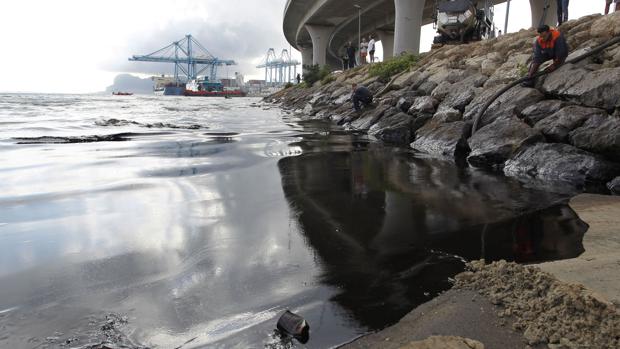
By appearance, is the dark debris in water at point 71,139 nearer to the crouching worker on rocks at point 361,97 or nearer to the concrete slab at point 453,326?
the crouching worker on rocks at point 361,97

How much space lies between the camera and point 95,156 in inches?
328

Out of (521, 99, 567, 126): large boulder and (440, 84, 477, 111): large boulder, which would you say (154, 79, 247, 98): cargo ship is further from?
(521, 99, 567, 126): large boulder

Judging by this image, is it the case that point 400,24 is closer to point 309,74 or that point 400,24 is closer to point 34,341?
point 309,74

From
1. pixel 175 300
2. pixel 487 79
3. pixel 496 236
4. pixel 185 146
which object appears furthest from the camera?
pixel 487 79

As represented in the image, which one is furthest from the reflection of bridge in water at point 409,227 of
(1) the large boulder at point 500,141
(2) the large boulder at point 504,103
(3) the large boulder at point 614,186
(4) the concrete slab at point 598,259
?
(2) the large boulder at point 504,103

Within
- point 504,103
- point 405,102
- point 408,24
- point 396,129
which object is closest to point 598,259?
point 504,103

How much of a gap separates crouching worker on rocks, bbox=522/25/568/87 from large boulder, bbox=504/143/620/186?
2.44 m

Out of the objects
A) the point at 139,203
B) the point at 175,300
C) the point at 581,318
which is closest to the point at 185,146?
the point at 139,203

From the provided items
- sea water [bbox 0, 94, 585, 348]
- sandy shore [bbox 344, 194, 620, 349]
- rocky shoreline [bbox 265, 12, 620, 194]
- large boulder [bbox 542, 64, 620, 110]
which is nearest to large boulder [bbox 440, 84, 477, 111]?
rocky shoreline [bbox 265, 12, 620, 194]

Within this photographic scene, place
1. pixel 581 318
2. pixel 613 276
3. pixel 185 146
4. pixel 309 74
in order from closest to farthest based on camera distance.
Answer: pixel 581 318
pixel 613 276
pixel 185 146
pixel 309 74

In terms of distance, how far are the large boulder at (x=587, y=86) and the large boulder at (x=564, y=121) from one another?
0.22 metres

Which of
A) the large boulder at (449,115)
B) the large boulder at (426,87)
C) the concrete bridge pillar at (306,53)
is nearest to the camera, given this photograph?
the large boulder at (449,115)

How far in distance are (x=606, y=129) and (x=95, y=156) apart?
29.6ft

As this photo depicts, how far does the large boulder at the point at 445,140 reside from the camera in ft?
29.8
